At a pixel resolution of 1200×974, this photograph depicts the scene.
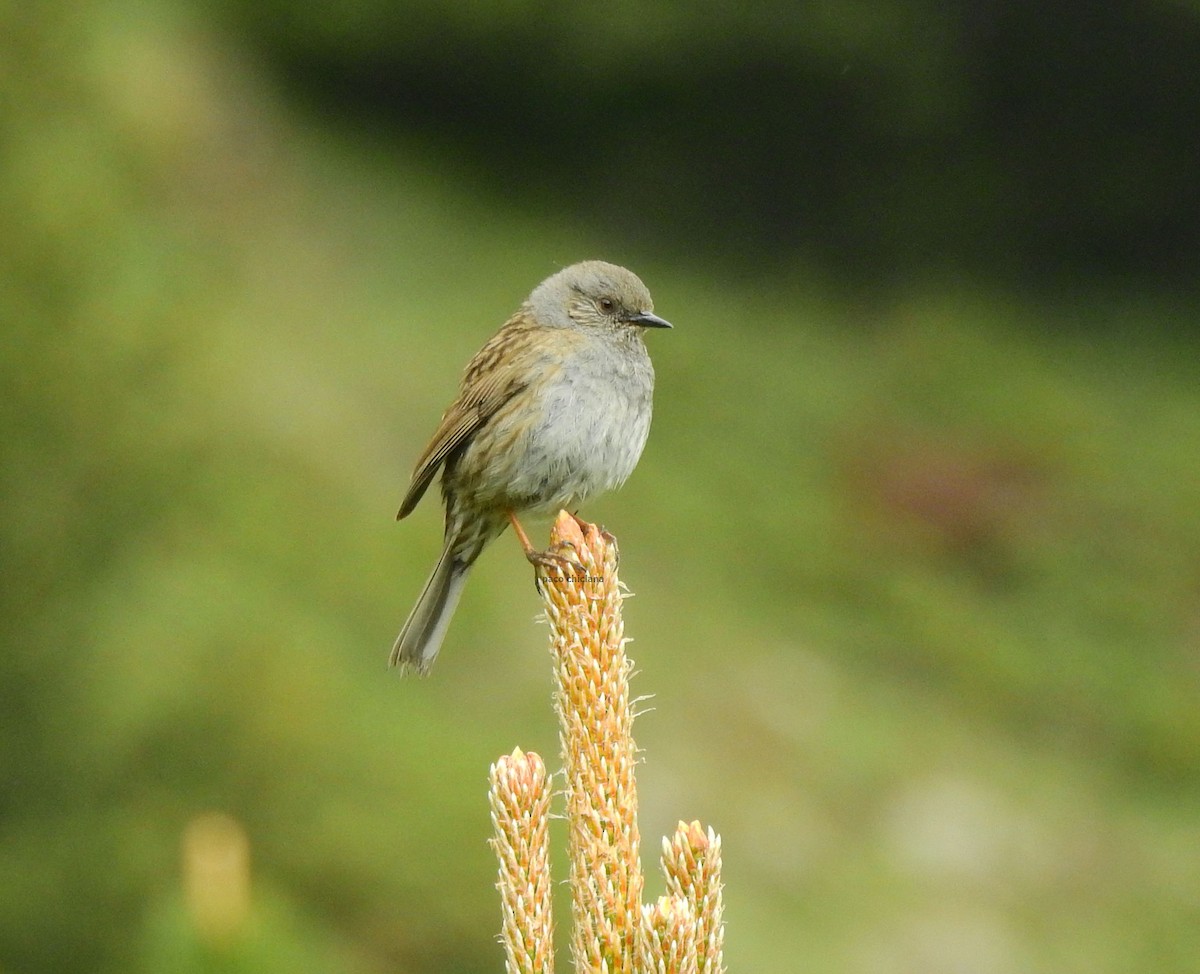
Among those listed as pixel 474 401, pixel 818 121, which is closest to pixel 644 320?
pixel 474 401

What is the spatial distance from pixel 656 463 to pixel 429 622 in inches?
379

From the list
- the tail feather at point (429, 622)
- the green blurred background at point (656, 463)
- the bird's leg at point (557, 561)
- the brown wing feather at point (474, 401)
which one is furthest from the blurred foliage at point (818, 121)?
the bird's leg at point (557, 561)

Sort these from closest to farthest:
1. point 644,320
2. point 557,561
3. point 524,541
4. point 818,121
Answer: point 557,561
point 524,541
point 644,320
point 818,121

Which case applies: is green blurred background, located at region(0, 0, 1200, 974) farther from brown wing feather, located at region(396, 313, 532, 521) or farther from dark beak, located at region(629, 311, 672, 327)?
dark beak, located at region(629, 311, 672, 327)

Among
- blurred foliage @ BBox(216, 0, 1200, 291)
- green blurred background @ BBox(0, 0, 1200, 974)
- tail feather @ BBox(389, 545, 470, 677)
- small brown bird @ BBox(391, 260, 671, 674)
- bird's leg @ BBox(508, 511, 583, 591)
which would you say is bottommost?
bird's leg @ BBox(508, 511, 583, 591)

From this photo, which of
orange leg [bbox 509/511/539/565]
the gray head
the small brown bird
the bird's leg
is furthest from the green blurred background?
the gray head

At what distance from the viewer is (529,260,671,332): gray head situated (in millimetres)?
5312

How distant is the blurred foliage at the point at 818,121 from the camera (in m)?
16.5

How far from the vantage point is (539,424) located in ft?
16.0

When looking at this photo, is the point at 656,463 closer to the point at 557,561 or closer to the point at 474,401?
the point at 474,401

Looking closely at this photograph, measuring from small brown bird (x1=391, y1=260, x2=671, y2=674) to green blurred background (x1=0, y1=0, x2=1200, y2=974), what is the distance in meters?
1.52

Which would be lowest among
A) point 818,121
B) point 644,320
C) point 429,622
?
point 429,622

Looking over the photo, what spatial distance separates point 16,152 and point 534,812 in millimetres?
5352

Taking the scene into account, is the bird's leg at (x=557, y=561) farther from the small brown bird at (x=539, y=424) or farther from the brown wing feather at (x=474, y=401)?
the brown wing feather at (x=474, y=401)
